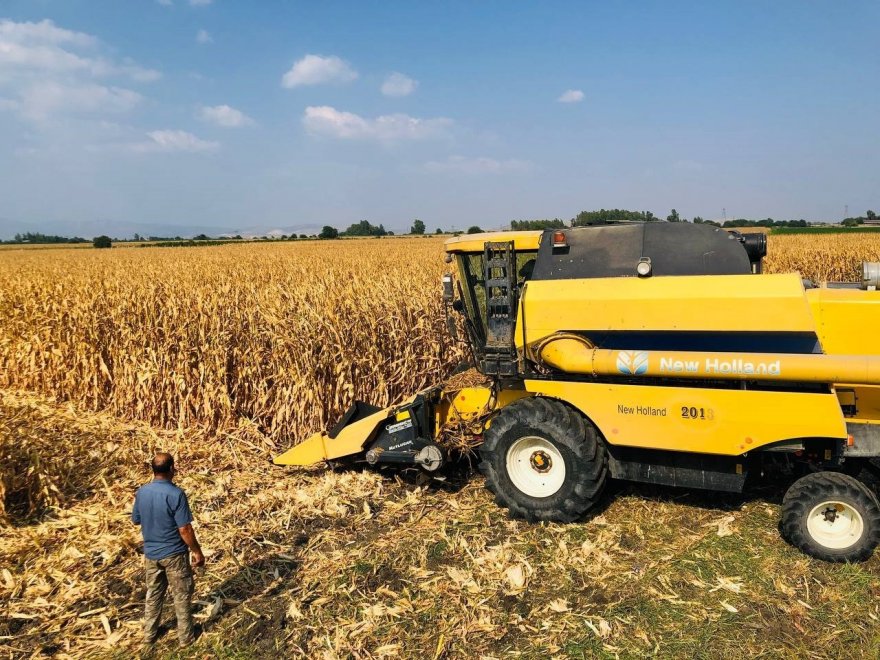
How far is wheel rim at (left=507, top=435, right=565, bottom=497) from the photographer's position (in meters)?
4.40

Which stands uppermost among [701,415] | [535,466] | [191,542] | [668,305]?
[668,305]

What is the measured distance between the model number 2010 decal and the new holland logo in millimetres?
395

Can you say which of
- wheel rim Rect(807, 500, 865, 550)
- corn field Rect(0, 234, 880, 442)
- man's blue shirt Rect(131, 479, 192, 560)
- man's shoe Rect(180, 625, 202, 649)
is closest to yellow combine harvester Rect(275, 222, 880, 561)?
wheel rim Rect(807, 500, 865, 550)

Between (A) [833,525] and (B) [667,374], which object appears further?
(B) [667,374]

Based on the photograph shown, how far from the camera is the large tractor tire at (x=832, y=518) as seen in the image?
3594 millimetres

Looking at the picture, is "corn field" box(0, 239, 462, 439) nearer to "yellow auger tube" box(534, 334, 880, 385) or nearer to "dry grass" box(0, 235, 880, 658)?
"dry grass" box(0, 235, 880, 658)

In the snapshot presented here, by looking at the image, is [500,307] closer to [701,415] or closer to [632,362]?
[632,362]

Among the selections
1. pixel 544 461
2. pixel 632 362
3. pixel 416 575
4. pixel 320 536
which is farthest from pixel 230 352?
pixel 632 362

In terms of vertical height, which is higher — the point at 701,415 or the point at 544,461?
the point at 701,415

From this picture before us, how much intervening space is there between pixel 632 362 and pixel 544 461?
1105 millimetres

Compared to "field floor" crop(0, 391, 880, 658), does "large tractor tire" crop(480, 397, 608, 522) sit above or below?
above

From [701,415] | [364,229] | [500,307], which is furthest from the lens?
[364,229]

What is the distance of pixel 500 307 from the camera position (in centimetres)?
471

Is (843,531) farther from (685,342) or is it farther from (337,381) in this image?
(337,381)
